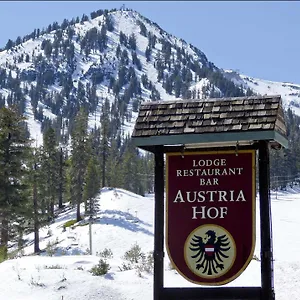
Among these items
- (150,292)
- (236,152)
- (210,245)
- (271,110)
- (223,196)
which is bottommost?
(150,292)

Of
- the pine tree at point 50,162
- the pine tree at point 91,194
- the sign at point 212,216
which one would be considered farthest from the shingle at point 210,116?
the pine tree at point 50,162

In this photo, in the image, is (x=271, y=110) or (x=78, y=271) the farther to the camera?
(x=78, y=271)

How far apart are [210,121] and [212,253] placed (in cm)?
191

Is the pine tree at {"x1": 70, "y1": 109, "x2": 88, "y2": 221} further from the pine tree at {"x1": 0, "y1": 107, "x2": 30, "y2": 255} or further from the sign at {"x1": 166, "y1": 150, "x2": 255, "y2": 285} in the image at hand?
the sign at {"x1": 166, "y1": 150, "x2": 255, "y2": 285}

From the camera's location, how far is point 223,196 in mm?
9203

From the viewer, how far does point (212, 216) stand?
920 centimetres

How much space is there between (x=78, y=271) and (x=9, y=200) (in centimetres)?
2034

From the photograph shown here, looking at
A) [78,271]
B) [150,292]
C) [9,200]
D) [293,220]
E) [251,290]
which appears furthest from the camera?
[293,220]

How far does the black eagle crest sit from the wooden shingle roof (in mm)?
1413

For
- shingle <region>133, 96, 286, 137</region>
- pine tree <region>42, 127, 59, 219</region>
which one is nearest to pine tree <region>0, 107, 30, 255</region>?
pine tree <region>42, 127, 59, 219</region>

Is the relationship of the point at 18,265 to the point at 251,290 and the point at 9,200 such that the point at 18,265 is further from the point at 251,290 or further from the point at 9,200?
the point at 9,200

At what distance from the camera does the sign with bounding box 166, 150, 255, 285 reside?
359 inches

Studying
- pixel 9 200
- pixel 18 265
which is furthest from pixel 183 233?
pixel 9 200

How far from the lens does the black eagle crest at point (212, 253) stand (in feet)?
30.0
